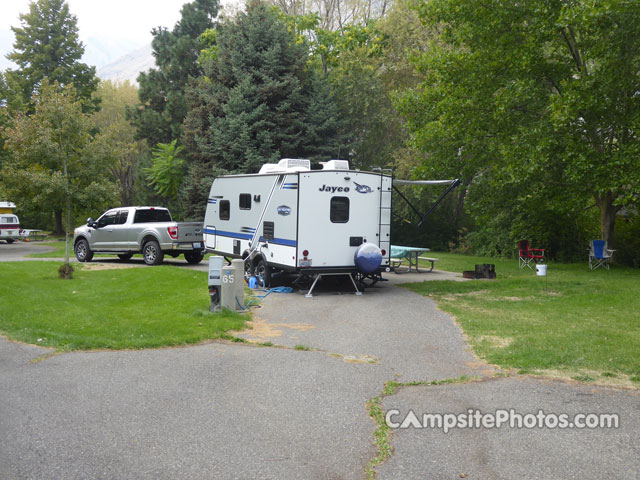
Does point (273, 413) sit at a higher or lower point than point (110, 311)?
lower

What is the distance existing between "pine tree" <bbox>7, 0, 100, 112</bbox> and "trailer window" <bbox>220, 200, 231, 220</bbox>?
93.3ft

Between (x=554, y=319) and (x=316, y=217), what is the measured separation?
5.60 m

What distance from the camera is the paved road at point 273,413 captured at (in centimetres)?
465

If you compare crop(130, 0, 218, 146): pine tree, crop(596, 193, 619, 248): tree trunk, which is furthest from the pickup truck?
crop(130, 0, 218, 146): pine tree

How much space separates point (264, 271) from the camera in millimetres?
15039

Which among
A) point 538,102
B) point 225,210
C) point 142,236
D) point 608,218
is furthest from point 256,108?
point 608,218

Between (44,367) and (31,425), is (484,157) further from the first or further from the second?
(31,425)

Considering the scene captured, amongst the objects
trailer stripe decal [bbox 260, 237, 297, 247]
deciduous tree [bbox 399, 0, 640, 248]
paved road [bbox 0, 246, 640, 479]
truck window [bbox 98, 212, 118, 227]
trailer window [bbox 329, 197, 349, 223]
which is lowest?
paved road [bbox 0, 246, 640, 479]

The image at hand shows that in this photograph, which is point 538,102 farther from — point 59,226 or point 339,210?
point 59,226

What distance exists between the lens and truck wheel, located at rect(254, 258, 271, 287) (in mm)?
14891

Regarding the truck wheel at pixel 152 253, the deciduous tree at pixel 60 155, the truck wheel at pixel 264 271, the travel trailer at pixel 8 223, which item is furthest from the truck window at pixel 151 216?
the travel trailer at pixel 8 223

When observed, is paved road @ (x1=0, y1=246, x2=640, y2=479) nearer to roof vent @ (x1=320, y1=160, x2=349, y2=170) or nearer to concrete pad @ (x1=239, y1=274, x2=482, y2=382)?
concrete pad @ (x1=239, y1=274, x2=482, y2=382)

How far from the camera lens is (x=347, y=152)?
106 ft

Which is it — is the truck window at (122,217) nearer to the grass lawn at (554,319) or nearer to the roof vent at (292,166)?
the roof vent at (292,166)
